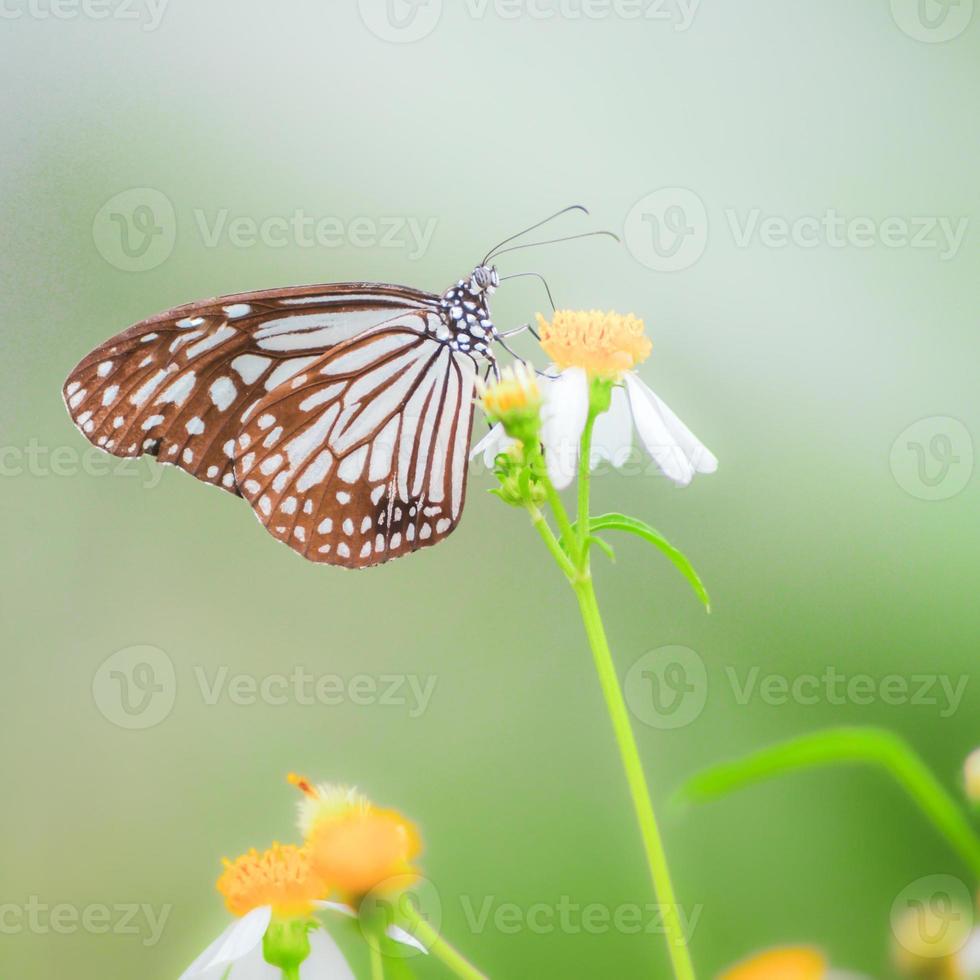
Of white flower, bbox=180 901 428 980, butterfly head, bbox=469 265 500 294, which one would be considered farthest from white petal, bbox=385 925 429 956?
butterfly head, bbox=469 265 500 294

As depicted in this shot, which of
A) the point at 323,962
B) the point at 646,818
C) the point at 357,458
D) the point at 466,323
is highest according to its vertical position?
the point at 466,323

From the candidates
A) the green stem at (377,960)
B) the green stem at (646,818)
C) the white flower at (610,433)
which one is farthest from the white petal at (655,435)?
the green stem at (377,960)

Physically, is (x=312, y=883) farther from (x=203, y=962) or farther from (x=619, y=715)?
(x=619, y=715)

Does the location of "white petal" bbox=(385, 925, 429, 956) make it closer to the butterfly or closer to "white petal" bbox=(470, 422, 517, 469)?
"white petal" bbox=(470, 422, 517, 469)

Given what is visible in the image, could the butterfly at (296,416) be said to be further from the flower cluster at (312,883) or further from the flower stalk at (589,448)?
the flower cluster at (312,883)

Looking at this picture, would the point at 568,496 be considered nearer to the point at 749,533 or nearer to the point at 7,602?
the point at 749,533

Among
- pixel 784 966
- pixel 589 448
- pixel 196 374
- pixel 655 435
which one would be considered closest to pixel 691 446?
pixel 655 435

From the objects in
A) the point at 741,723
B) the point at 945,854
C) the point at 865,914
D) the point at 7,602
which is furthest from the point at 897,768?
the point at 7,602

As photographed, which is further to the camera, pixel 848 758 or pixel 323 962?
pixel 323 962

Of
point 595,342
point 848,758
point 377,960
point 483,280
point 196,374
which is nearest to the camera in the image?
point 848,758
